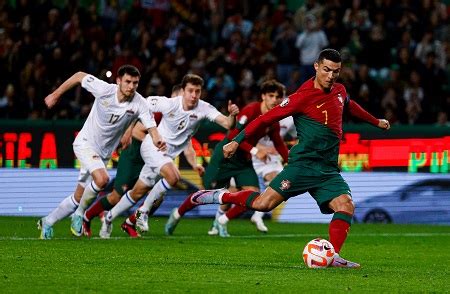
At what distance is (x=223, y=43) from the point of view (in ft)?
87.0

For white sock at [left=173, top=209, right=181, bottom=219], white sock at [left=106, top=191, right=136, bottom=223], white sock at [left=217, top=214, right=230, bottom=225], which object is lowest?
white sock at [left=217, top=214, right=230, bottom=225]

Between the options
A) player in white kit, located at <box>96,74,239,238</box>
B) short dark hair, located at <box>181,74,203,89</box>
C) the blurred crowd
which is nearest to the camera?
player in white kit, located at <box>96,74,239,238</box>

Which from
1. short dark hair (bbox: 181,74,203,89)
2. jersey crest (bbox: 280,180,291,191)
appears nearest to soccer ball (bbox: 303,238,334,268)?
jersey crest (bbox: 280,180,291,191)

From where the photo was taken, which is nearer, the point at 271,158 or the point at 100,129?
the point at 100,129

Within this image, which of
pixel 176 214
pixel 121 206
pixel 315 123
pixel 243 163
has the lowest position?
pixel 176 214

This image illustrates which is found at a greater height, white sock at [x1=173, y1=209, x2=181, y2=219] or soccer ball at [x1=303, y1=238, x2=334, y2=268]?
soccer ball at [x1=303, y1=238, x2=334, y2=268]

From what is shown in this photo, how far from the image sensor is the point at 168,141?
17.6 m

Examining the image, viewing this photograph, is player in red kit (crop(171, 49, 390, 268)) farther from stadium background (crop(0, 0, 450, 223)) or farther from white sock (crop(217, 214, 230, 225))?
stadium background (crop(0, 0, 450, 223))

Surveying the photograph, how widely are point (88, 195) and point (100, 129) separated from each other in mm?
937

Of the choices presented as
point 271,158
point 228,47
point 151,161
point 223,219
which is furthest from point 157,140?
point 228,47

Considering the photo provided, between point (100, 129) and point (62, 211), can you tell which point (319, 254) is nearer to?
point (62, 211)

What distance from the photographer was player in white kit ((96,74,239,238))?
16.9 m

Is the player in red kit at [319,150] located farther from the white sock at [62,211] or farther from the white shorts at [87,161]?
the white sock at [62,211]

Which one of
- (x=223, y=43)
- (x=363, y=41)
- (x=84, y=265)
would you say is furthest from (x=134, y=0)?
(x=84, y=265)
